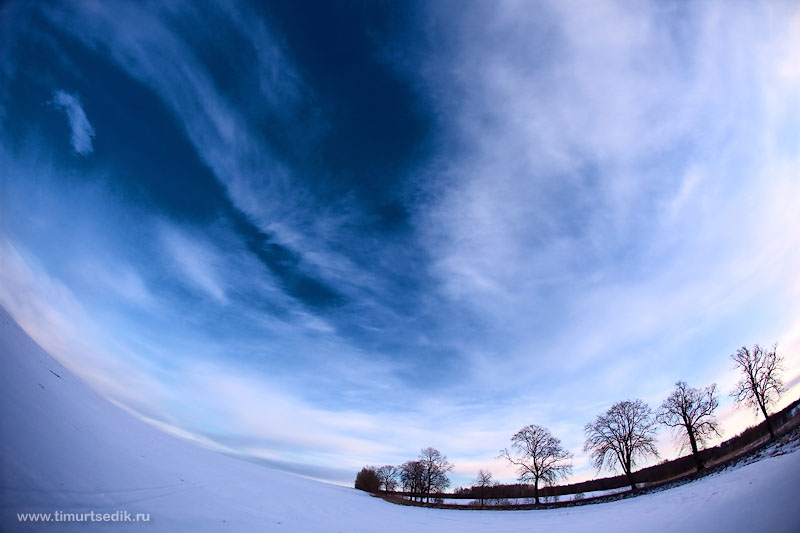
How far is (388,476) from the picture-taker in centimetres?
10012

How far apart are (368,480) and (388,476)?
12448 mm

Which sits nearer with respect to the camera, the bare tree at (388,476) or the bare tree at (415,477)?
the bare tree at (415,477)

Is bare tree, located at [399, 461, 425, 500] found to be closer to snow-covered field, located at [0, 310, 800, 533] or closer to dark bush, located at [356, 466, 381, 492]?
dark bush, located at [356, 466, 381, 492]

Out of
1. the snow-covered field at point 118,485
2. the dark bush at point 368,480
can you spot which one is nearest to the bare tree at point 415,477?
the dark bush at point 368,480

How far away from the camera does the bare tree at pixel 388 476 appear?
98750mm

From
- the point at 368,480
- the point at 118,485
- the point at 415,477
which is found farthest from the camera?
the point at 368,480

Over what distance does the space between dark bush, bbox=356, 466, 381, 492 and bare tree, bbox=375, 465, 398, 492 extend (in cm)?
433

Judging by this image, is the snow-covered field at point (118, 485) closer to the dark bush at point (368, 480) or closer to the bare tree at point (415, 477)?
the bare tree at point (415, 477)

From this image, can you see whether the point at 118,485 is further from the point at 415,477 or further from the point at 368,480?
the point at 368,480

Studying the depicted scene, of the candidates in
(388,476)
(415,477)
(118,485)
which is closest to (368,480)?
(388,476)

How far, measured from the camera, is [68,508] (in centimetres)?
540

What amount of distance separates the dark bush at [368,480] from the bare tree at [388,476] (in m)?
4.33

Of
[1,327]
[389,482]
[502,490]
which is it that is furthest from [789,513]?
[389,482]

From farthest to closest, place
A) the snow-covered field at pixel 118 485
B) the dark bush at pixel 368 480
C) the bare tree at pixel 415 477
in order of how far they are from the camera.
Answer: the dark bush at pixel 368 480
the bare tree at pixel 415 477
the snow-covered field at pixel 118 485
